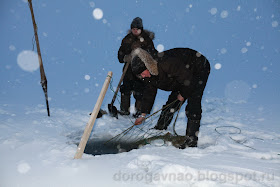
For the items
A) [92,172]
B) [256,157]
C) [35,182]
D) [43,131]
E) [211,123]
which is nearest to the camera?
[35,182]

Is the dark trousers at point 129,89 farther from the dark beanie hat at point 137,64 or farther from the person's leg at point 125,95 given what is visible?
the dark beanie hat at point 137,64

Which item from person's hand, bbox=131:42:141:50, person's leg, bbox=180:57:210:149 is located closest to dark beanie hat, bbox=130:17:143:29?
person's hand, bbox=131:42:141:50

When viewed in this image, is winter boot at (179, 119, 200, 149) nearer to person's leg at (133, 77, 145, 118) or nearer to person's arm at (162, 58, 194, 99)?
person's arm at (162, 58, 194, 99)

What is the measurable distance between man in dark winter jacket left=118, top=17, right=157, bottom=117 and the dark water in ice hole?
4.80ft

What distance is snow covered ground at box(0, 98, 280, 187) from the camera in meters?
1.87

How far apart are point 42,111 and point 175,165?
3.58 meters

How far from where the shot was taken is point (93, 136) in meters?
3.45

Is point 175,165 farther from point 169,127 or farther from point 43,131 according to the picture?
point 43,131

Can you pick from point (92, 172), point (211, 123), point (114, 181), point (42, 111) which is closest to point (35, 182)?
point (92, 172)

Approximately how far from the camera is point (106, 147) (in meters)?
3.04

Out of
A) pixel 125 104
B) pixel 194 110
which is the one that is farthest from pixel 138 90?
pixel 194 110

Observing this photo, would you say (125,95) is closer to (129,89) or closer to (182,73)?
(129,89)

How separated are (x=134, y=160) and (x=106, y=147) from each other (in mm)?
932

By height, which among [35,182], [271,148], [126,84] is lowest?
[35,182]
